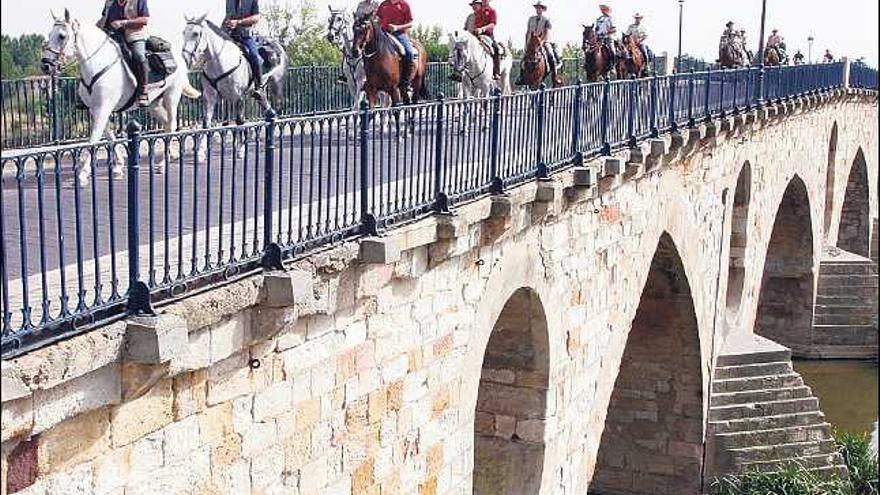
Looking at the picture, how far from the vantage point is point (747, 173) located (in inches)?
747

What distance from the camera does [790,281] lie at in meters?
26.5

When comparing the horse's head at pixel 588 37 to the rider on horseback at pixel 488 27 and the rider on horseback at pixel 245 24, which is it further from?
the rider on horseback at pixel 245 24

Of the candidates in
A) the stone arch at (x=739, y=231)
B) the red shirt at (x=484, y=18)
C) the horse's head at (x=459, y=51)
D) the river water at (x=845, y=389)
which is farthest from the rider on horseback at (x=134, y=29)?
the river water at (x=845, y=389)

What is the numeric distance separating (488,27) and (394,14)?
4.14 m

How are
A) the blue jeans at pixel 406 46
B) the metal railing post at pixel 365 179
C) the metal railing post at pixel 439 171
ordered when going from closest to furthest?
the metal railing post at pixel 365 179 → the metal railing post at pixel 439 171 → the blue jeans at pixel 406 46

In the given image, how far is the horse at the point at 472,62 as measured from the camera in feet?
50.6

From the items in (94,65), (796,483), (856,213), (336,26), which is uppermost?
(336,26)

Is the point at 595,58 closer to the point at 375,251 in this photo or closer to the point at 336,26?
the point at 336,26

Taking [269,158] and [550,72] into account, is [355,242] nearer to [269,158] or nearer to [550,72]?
[269,158]

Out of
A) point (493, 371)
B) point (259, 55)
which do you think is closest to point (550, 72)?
point (259, 55)

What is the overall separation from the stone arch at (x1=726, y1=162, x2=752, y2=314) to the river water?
4.21 meters

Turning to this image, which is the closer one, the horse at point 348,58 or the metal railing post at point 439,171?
the metal railing post at point 439,171

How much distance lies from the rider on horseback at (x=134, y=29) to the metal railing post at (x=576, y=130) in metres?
3.55

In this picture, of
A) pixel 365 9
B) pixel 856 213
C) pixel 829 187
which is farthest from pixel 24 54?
pixel 856 213
